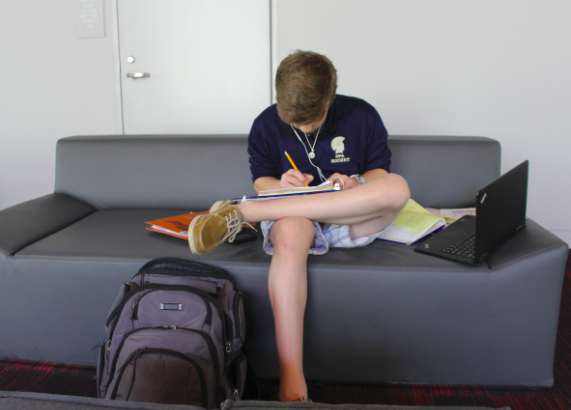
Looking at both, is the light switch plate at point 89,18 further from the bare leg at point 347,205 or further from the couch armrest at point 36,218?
the bare leg at point 347,205

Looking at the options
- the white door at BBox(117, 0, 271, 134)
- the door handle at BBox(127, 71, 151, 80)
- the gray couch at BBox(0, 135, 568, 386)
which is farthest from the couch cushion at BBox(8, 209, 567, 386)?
the door handle at BBox(127, 71, 151, 80)

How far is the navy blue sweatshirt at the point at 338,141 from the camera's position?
5.17ft

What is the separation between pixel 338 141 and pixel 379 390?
0.87 meters

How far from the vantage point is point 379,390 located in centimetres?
135

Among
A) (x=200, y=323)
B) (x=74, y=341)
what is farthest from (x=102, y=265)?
(x=200, y=323)

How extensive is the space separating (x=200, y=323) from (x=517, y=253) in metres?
0.96

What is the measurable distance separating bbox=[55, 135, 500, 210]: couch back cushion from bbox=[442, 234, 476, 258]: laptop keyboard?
478 mm

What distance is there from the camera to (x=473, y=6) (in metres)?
2.47

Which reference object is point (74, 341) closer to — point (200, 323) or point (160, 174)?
point (200, 323)

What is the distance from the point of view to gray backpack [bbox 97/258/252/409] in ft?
3.59

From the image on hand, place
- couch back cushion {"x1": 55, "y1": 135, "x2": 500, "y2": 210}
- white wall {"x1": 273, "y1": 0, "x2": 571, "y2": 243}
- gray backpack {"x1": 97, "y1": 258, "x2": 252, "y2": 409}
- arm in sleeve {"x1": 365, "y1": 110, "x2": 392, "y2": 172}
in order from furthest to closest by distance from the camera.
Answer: white wall {"x1": 273, "y1": 0, "x2": 571, "y2": 243} < couch back cushion {"x1": 55, "y1": 135, "x2": 500, "y2": 210} < arm in sleeve {"x1": 365, "y1": 110, "x2": 392, "y2": 172} < gray backpack {"x1": 97, "y1": 258, "x2": 252, "y2": 409}

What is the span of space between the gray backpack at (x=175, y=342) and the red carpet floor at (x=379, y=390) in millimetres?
260

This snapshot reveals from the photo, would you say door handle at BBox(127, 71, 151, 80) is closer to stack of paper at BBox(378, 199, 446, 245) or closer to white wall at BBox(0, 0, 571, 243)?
white wall at BBox(0, 0, 571, 243)

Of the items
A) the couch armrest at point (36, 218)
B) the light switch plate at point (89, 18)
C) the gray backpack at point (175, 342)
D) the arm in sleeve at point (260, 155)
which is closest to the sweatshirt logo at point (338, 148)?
the arm in sleeve at point (260, 155)
